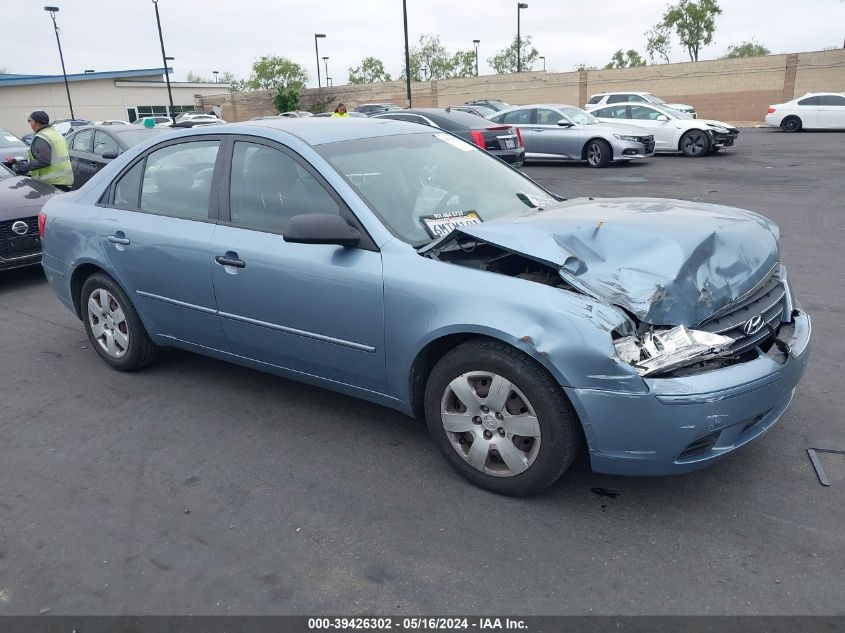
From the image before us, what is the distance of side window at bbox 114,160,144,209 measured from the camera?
474cm

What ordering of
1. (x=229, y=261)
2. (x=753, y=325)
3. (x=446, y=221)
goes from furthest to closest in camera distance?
(x=229, y=261), (x=446, y=221), (x=753, y=325)

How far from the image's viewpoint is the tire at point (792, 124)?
2673 cm

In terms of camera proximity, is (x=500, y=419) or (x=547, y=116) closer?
(x=500, y=419)

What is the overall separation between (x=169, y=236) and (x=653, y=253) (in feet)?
9.24

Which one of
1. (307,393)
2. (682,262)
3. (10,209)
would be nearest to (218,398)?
(307,393)

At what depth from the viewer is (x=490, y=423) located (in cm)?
322

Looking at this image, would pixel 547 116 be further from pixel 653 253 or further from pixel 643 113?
pixel 653 253

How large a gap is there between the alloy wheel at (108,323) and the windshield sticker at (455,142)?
2.45 metres

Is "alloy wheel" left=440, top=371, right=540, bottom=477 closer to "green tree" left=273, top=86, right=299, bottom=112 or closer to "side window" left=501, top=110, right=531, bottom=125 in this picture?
"side window" left=501, top=110, right=531, bottom=125

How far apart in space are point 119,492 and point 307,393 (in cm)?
135

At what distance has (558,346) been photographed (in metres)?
2.92

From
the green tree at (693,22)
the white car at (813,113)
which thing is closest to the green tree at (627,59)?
the green tree at (693,22)

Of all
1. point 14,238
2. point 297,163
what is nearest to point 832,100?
point 14,238
